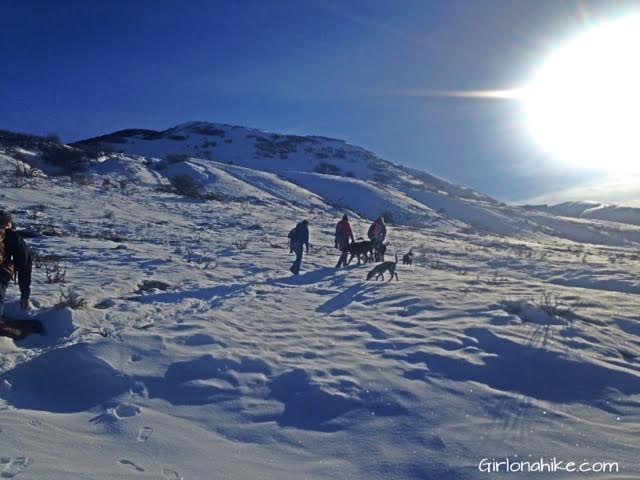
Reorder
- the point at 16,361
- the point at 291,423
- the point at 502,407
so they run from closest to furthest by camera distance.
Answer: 1. the point at 291,423
2. the point at 502,407
3. the point at 16,361

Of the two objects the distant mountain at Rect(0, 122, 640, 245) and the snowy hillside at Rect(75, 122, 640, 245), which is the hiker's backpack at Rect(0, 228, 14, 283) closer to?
the distant mountain at Rect(0, 122, 640, 245)

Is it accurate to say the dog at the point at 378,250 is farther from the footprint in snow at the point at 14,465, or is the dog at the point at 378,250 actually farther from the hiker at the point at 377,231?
the footprint in snow at the point at 14,465

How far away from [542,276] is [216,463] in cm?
1426

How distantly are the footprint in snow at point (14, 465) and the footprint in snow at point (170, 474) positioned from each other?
885 mm

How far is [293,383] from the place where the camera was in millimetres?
4969

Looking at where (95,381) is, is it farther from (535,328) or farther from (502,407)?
(535,328)

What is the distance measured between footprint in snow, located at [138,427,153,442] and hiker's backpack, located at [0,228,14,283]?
3.30 m

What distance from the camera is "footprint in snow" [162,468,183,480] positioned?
10.4 feet

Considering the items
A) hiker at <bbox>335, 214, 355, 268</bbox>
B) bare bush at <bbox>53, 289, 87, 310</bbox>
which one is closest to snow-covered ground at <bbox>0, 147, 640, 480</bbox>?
bare bush at <bbox>53, 289, 87, 310</bbox>

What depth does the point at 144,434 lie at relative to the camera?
12.2 feet

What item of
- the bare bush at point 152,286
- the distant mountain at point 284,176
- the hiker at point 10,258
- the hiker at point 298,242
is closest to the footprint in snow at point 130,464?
the hiker at point 10,258

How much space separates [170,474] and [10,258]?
14.1ft

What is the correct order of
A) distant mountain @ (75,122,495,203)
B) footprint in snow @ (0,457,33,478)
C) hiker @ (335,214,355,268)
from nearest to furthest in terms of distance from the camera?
footprint in snow @ (0,457,33,478), hiker @ (335,214,355,268), distant mountain @ (75,122,495,203)

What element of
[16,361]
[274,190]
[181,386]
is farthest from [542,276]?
[274,190]
